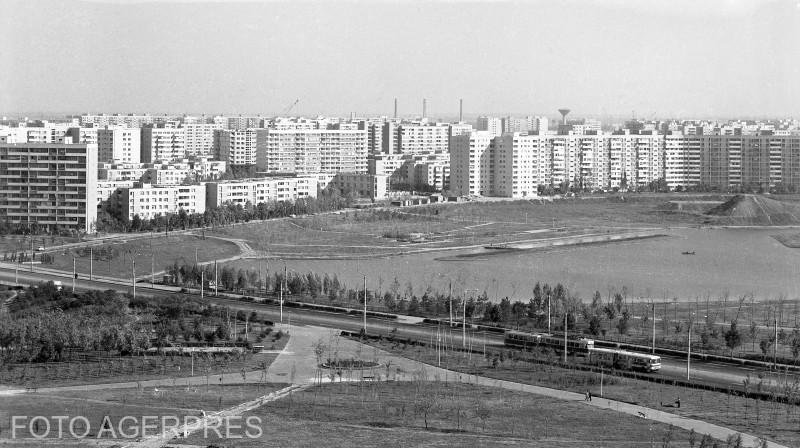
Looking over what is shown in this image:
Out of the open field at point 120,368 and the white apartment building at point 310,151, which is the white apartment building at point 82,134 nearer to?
the white apartment building at point 310,151

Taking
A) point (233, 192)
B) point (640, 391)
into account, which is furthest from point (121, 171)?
point (640, 391)

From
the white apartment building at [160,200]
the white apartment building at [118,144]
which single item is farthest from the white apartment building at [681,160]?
the white apartment building at [160,200]

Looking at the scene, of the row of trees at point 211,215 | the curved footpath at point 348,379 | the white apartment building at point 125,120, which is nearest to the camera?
the curved footpath at point 348,379

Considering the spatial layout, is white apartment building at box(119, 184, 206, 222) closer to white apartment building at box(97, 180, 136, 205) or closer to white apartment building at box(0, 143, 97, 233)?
white apartment building at box(97, 180, 136, 205)

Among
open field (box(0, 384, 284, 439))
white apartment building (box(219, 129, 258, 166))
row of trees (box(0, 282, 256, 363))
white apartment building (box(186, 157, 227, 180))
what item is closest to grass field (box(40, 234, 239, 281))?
row of trees (box(0, 282, 256, 363))

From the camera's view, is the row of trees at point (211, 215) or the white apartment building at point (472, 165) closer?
the row of trees at point (211, 215)

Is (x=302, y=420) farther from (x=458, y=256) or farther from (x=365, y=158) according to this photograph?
(x=365, y=158)

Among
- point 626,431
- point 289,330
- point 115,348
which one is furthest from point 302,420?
point 289,330
